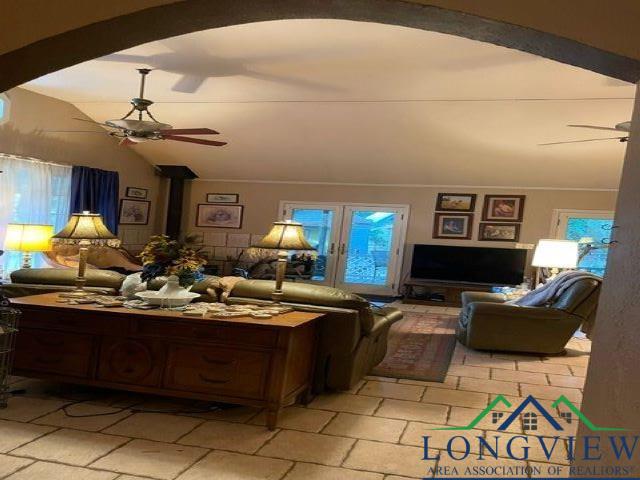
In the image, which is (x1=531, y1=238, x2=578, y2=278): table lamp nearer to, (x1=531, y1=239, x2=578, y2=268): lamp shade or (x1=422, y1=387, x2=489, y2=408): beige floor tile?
(x1=531, y1=239, x2=578, y2=268): lamp shade

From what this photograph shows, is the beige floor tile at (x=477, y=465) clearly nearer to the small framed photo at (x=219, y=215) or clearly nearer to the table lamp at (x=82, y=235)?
the table lamp at (x=82, y=235)

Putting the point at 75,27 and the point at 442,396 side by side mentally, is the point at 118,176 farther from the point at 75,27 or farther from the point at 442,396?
the point at 75,27

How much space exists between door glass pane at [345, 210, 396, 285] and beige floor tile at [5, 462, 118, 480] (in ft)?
23.0

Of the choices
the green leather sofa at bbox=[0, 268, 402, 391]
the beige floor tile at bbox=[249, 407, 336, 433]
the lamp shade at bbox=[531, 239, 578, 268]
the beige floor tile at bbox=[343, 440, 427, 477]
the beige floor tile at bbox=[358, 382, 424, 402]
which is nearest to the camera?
the beige floor tile at bbox=[343, 440, 427, 477]

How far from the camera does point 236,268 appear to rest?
9.08 meters

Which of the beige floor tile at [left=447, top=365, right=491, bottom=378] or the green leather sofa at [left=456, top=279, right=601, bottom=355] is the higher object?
the green leather sofa at [left=456, top=279, right=601, bottom=355]

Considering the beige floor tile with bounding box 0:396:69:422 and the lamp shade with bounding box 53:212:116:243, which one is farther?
the lamp shade with bounding box 53:212:116:243

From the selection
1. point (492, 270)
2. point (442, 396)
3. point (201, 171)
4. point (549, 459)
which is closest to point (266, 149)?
point (201, 171)

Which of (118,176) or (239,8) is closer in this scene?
(239,8)

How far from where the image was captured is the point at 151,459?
7.73 ft

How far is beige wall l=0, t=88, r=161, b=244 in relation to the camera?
21.4 ft

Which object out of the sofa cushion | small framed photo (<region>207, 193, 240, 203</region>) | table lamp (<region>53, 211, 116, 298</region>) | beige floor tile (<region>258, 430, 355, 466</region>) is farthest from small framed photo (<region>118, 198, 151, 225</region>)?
beige floor tile (<region>258, 430, 355, 466</region>)

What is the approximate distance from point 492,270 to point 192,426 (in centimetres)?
636

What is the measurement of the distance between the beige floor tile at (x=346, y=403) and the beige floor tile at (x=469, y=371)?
1.07 metres
